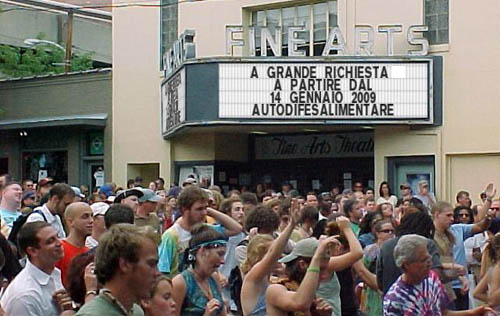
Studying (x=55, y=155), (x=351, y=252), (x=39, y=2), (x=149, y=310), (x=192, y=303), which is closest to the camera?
(x=149, y=310)

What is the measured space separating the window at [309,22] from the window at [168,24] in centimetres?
300

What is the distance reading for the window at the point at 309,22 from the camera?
24.2 m

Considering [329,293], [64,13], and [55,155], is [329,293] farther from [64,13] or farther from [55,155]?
[64,13]

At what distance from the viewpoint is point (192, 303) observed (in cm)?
754

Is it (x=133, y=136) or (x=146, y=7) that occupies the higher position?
(x=146, y=7)

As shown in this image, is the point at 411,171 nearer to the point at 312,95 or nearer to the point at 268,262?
the point at 312,95

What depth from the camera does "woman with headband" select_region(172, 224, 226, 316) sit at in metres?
7.50

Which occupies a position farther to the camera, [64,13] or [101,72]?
[64,13]

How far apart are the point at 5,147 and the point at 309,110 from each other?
41.0ft

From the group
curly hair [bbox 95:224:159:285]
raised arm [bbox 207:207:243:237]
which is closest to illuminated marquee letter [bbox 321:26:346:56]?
raised arm [bbox 207:207:243:237]

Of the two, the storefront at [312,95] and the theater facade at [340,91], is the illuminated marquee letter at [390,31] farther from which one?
the storefront at [312,95]

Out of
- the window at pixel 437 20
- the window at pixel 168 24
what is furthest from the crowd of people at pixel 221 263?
the window at pixel 168 24

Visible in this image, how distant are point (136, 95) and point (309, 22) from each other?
5.68 m

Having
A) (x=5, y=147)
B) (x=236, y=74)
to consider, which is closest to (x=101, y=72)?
(x=5, y=147)
